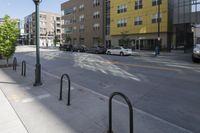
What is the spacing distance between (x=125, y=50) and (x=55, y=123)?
2912 centimetres

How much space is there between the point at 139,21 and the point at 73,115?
1669 inches

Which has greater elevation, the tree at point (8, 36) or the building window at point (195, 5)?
the building window at point (195, 5)

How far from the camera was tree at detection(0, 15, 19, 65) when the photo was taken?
17.3 m

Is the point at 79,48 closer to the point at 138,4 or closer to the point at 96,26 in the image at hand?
the point at 138,4

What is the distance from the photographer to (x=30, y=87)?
10336mm

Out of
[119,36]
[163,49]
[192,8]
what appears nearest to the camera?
A: [192,8]

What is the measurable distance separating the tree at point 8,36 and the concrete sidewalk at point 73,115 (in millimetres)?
8756

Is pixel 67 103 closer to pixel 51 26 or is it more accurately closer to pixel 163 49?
pixel 163 49

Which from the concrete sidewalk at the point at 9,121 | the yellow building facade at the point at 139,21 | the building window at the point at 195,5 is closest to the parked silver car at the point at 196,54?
the concrete sidewalk at the point at 9,121

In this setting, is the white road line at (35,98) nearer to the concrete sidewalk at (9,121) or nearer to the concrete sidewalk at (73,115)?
the concrete sidewalk at (73,115)

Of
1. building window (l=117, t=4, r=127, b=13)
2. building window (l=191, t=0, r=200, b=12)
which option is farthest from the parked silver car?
building window (l=117, t=4, r=127, b=13)

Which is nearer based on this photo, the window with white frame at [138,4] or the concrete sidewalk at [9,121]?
the concrete sidewalk at [9,121]

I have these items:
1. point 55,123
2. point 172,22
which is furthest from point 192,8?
point 55,123

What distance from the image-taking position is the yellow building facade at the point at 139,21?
42281mm
